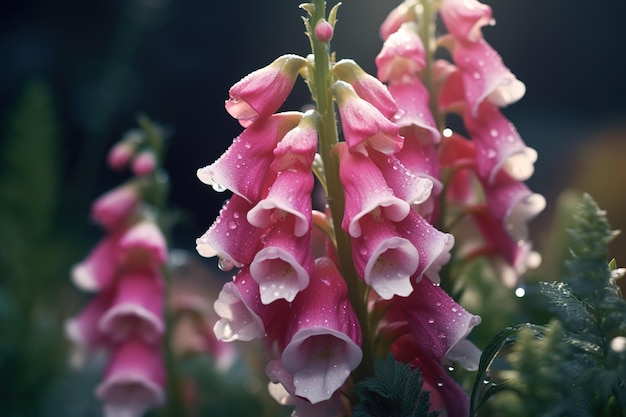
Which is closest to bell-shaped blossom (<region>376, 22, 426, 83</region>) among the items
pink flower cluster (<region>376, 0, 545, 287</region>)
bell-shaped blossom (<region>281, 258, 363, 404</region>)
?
pink flower cluster (<region>376, 0, 545, 287</region>)

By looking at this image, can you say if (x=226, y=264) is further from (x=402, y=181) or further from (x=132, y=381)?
(x=132, y=381)

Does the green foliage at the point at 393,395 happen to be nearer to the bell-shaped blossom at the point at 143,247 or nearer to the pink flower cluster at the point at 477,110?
the pink flower cluster at the point at 477,110

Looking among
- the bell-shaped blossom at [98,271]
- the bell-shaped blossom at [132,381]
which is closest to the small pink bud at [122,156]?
the bell-shaped blossom at [98,271]

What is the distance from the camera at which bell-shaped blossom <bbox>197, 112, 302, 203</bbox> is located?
575 mm

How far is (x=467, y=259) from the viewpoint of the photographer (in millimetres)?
795

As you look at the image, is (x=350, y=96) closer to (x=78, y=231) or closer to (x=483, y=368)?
(x=483, y=368)

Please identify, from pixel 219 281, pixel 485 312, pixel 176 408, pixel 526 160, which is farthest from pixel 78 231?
pixel 526 160

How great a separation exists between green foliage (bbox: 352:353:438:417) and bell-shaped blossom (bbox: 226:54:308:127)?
22 cm

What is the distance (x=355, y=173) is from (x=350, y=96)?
6 centimetres

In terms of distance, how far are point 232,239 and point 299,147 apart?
0.28ft

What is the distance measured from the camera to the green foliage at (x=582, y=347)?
0.41 metres

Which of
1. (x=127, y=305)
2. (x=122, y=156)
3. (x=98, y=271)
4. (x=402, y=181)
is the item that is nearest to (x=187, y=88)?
(x=122, y=156)

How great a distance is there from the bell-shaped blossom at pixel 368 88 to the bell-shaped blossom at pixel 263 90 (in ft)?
0.11

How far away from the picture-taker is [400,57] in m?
0.70
